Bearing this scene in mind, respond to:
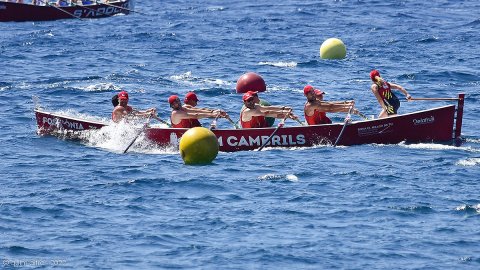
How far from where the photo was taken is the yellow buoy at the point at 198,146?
26.0m

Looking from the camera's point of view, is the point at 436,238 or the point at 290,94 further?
the point at 290,94

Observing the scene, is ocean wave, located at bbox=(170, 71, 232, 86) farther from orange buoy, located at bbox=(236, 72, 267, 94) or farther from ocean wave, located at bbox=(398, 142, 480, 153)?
ocean wave, located at bbox=(398, 142, 480, 153)

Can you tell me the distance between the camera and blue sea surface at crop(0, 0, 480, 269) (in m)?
20.1

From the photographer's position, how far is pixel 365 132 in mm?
28281

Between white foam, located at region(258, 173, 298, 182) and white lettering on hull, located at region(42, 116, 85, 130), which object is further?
white lettering on hull, located at region(42, 116, 85, 130)

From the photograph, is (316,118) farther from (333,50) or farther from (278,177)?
(333,50)

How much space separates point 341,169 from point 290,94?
36.6ft

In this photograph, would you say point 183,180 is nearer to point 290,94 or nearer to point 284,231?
point 284,231

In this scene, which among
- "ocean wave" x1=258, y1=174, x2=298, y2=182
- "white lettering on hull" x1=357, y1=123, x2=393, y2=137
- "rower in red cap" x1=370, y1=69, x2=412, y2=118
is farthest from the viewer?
"rower in red cap" x1=370, y1=69, x2=412, y2=118

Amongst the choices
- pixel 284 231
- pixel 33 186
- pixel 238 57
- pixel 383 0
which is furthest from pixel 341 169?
pixel 383 0

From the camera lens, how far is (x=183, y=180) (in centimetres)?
2484

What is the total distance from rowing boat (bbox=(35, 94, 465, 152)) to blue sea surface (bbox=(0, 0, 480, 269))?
0.31 m

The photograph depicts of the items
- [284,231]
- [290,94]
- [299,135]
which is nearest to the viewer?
[284,231]

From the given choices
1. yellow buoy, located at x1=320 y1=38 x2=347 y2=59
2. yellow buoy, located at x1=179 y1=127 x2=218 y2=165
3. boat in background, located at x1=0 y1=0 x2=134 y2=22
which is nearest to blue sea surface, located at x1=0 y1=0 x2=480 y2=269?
yellow buoy, located at x1=179 y1=127 x2=218 y2=165
